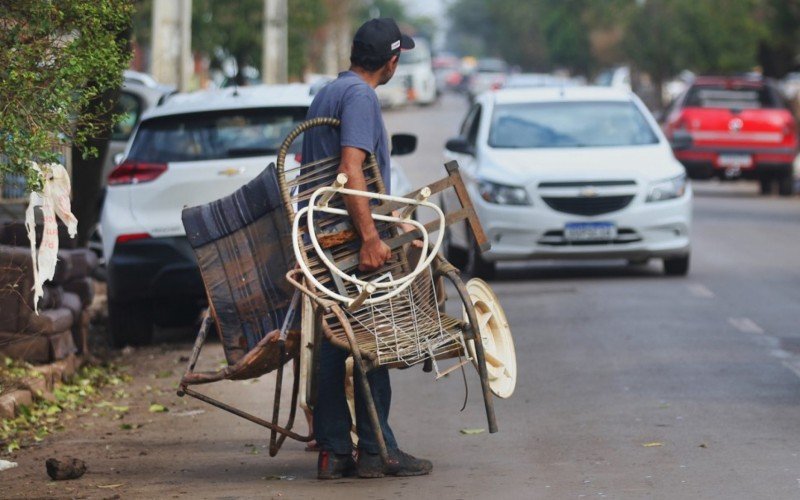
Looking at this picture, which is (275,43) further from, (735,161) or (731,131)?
(735,161)

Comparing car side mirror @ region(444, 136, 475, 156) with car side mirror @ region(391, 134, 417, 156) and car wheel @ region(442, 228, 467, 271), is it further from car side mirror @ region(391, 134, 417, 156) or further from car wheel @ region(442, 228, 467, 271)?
car side mirror @ region(391, 134, 417, 156)

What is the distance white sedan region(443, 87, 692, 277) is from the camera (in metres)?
13.9

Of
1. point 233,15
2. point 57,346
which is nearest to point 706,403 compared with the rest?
point 57,346

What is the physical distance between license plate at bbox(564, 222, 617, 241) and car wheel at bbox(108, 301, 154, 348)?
13.1 feet

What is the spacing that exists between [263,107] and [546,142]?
14.6ft

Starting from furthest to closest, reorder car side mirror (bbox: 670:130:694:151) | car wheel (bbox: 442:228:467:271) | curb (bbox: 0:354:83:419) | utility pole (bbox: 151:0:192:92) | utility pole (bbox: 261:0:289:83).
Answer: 1. utility pole (bbox: 261:0:289:83)
2. utility pole (bbox: 151:0:192:92)
3. car wheel (bbox: 442:228:467:271)
4. car side mirror (bbox: 670:130:694:151)
5. curb (bbox: 0:354:83:419)

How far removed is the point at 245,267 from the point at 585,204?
296 inches

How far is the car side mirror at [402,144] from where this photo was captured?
10.7 m

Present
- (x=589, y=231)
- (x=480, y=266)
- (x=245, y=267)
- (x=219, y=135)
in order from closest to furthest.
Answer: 1. (x=245, y=267)
2. (x=219, y=135)
3. (x=589, y=231)
4. (x=480, y=266)

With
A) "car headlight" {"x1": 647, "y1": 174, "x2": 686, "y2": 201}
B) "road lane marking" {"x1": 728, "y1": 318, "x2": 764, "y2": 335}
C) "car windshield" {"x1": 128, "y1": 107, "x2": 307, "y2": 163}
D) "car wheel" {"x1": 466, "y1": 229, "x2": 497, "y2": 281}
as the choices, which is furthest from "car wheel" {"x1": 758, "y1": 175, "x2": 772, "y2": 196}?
"car windshield" {"x1": 128, "y1": 107, "x2": 307, "y2": 163}

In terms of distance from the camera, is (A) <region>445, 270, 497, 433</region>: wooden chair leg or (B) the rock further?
(B) the rock

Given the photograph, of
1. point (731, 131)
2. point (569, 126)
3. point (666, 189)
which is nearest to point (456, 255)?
point (569, 126)

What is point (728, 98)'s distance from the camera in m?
25.7

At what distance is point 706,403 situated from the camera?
8531mm
